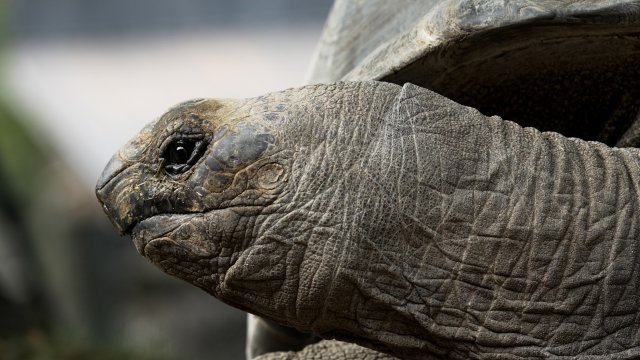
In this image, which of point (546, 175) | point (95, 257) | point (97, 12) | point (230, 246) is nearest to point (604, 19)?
point (546, 175)

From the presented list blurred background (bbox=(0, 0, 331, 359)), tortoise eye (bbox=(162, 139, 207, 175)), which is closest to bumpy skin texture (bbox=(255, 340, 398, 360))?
tortoise eye (bbox=(162, 139, 207, 175))

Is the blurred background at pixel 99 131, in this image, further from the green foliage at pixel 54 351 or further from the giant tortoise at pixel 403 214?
the giant tortoise at pixel 403 214

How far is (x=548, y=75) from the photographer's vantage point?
87.9 inches

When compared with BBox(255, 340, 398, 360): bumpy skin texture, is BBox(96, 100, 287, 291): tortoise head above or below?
above

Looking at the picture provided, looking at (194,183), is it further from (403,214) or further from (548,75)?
(548,75)

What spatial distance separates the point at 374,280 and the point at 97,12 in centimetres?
Answer: 1181

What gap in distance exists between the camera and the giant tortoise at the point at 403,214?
73.8 inches

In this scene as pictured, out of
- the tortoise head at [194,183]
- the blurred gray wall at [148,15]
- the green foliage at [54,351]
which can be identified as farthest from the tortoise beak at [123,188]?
the blurred gray wall at [148,15]

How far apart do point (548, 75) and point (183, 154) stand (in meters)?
0.74

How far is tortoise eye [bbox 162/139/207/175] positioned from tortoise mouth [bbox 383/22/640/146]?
16.5 inches

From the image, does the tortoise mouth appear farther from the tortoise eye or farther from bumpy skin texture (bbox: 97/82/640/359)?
the tortoise eye

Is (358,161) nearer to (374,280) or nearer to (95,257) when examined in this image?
(374,280)

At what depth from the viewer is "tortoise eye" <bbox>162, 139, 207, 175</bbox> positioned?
1.92 metres

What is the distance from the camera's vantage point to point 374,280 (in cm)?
189
